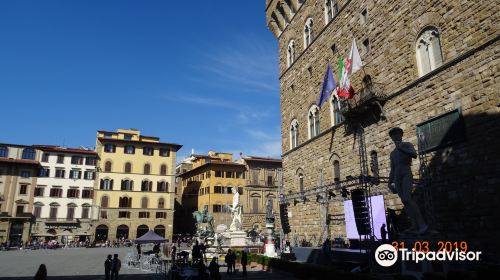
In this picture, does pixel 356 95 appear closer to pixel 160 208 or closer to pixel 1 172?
pixel 160 208

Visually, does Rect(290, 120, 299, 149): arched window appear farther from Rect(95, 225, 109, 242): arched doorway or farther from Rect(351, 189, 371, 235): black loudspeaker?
Rect(95, 225, 109, 242): arched doorway

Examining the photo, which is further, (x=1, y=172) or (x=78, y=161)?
(x=78, y=161)

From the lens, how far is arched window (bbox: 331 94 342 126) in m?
19.8

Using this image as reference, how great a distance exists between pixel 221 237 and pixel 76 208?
92.3 ft

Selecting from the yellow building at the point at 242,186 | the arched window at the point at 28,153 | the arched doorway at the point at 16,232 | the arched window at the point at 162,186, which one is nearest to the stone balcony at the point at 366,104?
the yellow building at the point at 242,186

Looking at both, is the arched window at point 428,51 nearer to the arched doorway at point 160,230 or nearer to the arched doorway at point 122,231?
the arched doorway at point 160,230

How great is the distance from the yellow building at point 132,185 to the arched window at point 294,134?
94.8ft

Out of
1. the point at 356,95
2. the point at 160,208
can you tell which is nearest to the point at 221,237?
the point at 356,95

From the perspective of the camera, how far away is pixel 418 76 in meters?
14.5

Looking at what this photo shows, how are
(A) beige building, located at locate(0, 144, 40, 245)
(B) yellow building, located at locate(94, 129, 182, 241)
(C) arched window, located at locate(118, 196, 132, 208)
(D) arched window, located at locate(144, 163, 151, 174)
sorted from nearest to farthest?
(A) beige building, located at locate(0, 144, 40, 245) < (B) yellow building, located at locate(94, 129, 182, 241) < (C) arched window, located at locate(118, 196, 132, 208) < (D) arched window, located at locate(144, 163, 151, 174)

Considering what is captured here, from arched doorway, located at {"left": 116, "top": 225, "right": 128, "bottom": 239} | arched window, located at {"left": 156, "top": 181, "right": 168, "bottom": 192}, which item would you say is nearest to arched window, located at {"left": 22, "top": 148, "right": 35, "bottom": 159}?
arched doorway, located at {"left": 116, "top": 225, "right": 128, "bottom": 239}

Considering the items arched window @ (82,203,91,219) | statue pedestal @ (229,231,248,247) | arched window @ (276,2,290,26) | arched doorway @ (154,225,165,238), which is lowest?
statue pedestal @ (229,231,248,247)

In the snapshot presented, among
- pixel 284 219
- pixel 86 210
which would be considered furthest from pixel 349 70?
pixel 86 210

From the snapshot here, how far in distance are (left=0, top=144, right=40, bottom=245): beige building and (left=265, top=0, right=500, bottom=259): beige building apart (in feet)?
113
